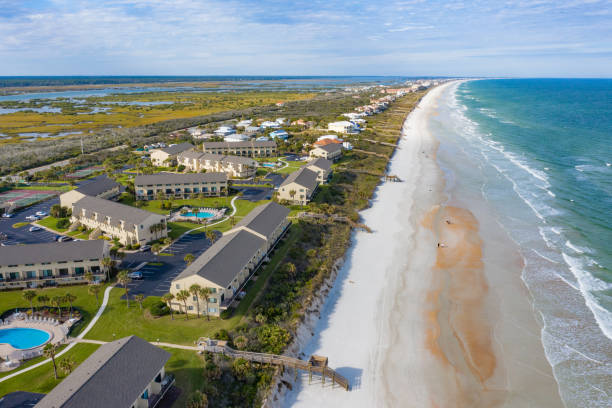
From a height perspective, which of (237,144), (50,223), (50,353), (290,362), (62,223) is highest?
(237,144)

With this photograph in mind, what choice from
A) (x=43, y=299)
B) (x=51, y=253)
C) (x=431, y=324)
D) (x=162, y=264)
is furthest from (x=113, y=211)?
(x=431, y=324)

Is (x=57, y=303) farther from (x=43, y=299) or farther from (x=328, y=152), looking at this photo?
(x=328, y=152)

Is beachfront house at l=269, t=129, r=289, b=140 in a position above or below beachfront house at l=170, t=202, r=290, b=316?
above

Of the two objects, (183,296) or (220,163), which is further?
(220,163)

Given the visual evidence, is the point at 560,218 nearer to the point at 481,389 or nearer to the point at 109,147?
the point at 481,389

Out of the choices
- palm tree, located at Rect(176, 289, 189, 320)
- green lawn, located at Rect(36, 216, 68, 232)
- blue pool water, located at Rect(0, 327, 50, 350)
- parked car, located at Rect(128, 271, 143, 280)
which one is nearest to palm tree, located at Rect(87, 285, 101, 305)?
parked car, located at Rect(128, 271, 143, 280)

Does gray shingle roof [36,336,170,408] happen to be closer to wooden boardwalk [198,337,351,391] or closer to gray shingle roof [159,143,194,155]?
wooden boardwalk [198,337,351,391]

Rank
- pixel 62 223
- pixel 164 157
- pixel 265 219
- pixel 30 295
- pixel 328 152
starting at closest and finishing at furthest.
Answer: pixel 30 295, pixel 265 219, pixel 62 223, pixel 164 157, pixel 328 152
